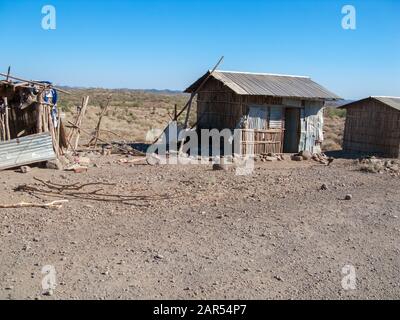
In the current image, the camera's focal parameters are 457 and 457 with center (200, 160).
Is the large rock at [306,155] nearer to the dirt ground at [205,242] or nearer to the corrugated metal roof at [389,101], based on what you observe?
the corrugated metal roof at [389,101]

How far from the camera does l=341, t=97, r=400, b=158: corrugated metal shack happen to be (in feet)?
60.2

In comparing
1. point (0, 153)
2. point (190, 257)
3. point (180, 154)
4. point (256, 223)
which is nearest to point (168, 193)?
point (256, 223)

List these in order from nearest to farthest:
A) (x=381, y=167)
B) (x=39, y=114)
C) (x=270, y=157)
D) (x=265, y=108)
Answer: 1. (x=39, y=114)
2. (x=381, y=167)
3. (x=270, y=157)
4. (x=265, y=108)

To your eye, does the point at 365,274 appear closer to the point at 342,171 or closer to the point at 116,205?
the point at 116,205

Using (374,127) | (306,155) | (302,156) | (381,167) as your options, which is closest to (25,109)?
(302,156)

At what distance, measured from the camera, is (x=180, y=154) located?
16.1 metres

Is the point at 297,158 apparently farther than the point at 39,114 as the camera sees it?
Yes

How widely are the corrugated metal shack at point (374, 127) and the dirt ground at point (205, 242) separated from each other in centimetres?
770

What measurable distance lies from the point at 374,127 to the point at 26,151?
550 inches

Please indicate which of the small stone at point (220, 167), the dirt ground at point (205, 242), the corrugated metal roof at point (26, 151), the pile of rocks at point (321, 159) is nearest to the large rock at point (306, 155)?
the pile of rocks at point (321, 159)

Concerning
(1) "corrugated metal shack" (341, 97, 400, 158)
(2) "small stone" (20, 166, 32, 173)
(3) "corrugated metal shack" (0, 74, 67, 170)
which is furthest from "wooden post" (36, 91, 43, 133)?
(1) "corrugated metal shack" (341, 97, 400, 158)

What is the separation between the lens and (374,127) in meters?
19.3

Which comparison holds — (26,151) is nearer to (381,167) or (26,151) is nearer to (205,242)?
(205,242)

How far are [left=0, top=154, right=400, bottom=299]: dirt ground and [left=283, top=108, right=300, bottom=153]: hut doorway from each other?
22.7 ft
